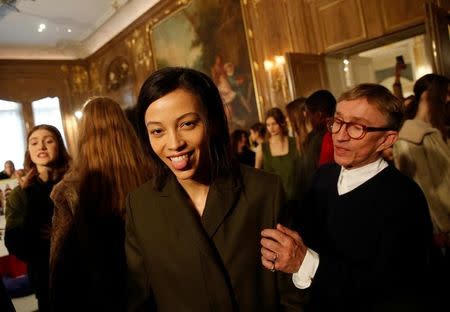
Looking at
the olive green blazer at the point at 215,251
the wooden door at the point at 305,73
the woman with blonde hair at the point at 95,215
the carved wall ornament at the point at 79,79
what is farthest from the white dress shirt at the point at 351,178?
the carved wall ornament at the point at 79,79

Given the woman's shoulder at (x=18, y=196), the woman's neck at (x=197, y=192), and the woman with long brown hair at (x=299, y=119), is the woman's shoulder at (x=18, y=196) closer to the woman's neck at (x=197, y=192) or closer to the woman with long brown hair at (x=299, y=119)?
the woman's neck at (x=197, y=192)

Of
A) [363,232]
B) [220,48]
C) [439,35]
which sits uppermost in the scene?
[220,48]

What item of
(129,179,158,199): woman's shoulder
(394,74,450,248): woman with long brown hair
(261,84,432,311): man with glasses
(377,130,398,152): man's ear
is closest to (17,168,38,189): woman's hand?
(129,179,158,199): woman's shoulder

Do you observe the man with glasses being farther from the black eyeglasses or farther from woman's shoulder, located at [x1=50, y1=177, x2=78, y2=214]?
woman's shoulder, located at [x1=50, y1=177, x2=78, y2=214]

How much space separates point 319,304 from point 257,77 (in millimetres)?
6694

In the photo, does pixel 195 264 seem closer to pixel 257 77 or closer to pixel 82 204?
pixel 82 204

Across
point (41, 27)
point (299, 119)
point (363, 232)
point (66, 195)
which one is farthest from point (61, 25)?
point (363, 232)

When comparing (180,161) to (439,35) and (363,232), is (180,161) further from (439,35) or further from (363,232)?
(439,35)

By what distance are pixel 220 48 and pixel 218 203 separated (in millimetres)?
7653

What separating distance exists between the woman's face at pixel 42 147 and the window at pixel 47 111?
36.5 feet

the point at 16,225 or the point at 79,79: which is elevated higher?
the point at 79,79

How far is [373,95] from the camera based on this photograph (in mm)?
1499

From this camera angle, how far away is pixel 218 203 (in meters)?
1.22

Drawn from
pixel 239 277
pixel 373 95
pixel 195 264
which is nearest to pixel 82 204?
pixel 195 264
